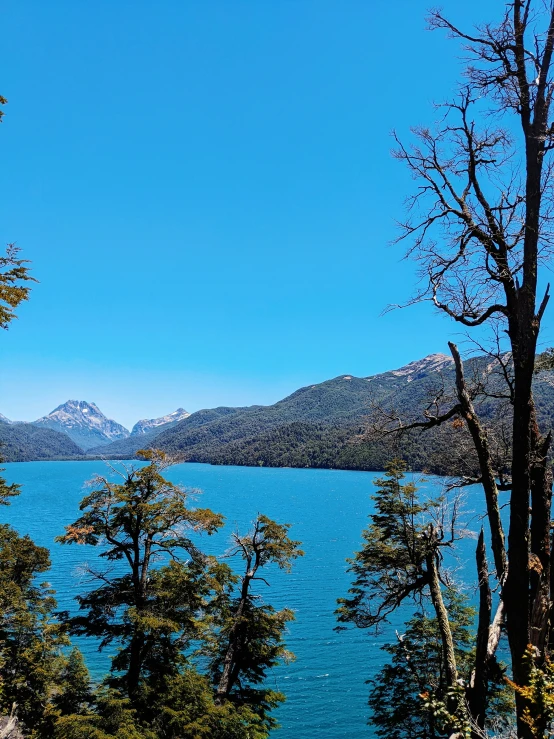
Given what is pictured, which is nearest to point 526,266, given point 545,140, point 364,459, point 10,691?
point 545,140

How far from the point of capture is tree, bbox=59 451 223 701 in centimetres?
1356

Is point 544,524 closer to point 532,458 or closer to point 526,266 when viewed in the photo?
point 532,458

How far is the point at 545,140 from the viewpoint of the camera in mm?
5738

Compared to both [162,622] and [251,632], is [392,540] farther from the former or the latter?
[162,622]

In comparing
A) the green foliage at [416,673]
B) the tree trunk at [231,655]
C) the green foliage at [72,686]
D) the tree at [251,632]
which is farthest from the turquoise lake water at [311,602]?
the green foliage at [416,673]

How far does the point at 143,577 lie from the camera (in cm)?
1444

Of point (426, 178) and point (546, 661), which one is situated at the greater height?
point (426, 178)

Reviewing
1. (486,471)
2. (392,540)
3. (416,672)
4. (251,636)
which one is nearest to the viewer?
(486,471)

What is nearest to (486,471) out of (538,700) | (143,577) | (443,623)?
(538,700)

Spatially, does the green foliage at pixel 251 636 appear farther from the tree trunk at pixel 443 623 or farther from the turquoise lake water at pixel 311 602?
the tree trunk at pixel 443 623

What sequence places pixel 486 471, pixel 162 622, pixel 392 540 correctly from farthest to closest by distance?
pixel 392 540 → pixel 162 622 → pixel 486 471

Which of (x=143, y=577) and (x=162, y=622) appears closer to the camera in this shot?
(x=162, y=622)

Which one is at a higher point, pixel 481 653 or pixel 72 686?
pixel 481 653

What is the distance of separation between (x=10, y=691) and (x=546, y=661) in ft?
66.2
